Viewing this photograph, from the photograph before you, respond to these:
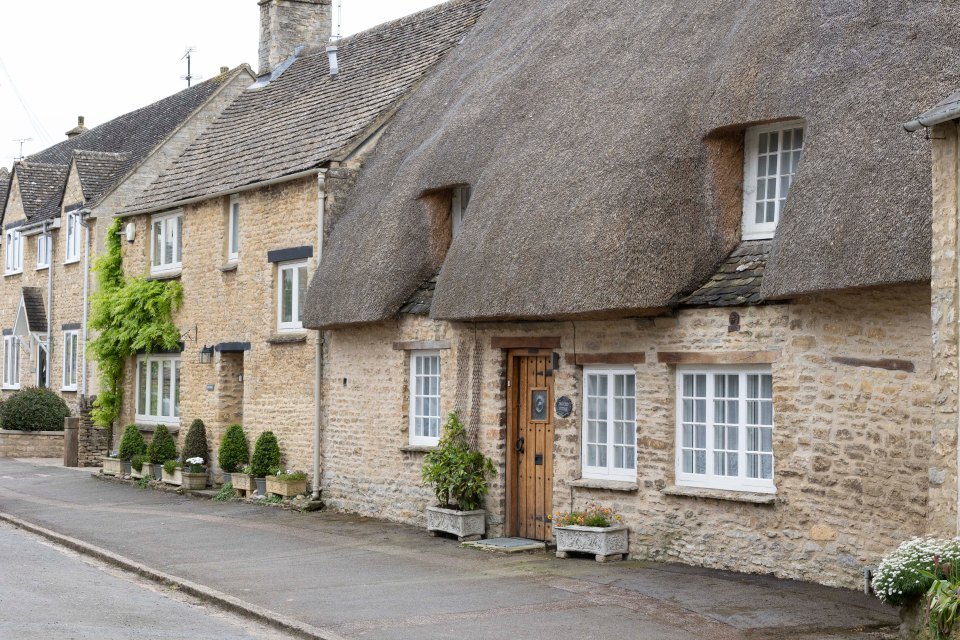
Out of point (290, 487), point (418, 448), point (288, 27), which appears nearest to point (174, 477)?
point (290, 487)

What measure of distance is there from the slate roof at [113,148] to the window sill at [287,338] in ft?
33.0

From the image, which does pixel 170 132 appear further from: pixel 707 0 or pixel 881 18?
pixel 881 18

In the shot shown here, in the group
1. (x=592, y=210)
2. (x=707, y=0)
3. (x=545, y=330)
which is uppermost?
(x=707, y=0)

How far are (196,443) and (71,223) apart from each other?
1162 centimetres

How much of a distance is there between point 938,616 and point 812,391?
12.4 feet

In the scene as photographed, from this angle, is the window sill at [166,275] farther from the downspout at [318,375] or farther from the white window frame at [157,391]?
the downspout at [318,375]

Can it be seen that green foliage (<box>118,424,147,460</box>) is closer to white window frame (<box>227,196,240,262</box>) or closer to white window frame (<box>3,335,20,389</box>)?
white window frame (<box>227,196,240,262</box>)

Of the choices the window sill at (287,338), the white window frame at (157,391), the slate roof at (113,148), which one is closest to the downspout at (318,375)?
the window sill at (287,338)

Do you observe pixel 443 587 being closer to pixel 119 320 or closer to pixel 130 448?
pixel 130 448

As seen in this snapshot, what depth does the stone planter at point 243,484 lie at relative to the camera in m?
21.1

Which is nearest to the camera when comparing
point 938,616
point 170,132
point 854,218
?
point 938,616

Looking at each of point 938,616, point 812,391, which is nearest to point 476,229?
point 812,391

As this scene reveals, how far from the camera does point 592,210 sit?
13.7 m

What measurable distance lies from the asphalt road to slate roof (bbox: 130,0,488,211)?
8.42 meters
